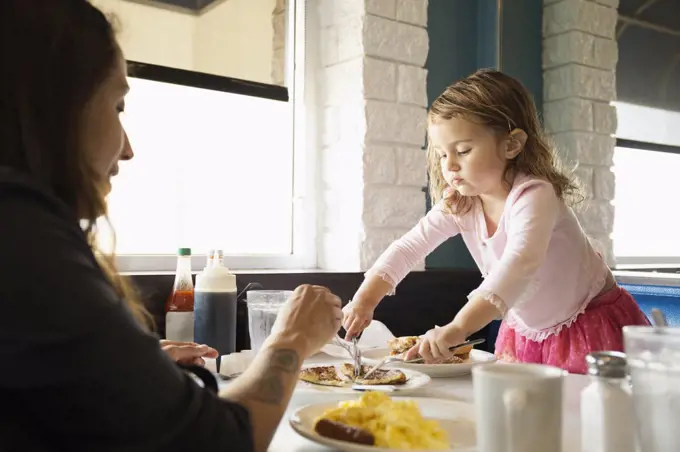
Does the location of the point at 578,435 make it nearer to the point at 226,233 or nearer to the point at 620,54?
the point at 226,233

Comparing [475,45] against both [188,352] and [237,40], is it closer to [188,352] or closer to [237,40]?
[237,40]

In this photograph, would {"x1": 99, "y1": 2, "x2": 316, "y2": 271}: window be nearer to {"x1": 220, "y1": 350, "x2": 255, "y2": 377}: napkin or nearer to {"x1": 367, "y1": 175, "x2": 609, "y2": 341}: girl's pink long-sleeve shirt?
{"x1": 367, "y1": 175, "x2": 609, "y2": 341}: girl's pink long-sleeve shirt

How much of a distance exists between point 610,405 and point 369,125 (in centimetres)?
137

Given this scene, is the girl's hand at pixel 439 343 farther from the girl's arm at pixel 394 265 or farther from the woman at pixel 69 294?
the woman at pixel 69 294

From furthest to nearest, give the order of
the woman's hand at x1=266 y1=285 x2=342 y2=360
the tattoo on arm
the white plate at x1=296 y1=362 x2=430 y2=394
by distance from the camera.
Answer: the white plate at x1=296 y1=362 x2=430 y2=394 < the woman's hand at x1=266 y1=285 x2=342 y2=360 < the tattoo on arm

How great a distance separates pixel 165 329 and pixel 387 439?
905mm

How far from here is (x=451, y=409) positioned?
2.90 feet

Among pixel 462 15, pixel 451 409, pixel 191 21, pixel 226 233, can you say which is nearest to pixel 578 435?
pixel 451 409

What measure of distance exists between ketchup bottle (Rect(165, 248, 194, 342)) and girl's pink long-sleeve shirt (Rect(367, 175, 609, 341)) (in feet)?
1.39

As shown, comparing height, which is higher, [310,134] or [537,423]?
[310,134]

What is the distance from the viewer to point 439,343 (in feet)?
3.70

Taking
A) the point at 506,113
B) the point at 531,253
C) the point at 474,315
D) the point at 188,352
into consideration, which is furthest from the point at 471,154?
the point at 188,352

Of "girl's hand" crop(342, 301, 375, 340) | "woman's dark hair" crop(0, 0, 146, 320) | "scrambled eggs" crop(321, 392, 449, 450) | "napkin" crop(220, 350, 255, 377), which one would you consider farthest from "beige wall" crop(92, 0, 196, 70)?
"scrambled eggs" crop(321, 392, 449, 450)

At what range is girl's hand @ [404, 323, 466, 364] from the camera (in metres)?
1.13
